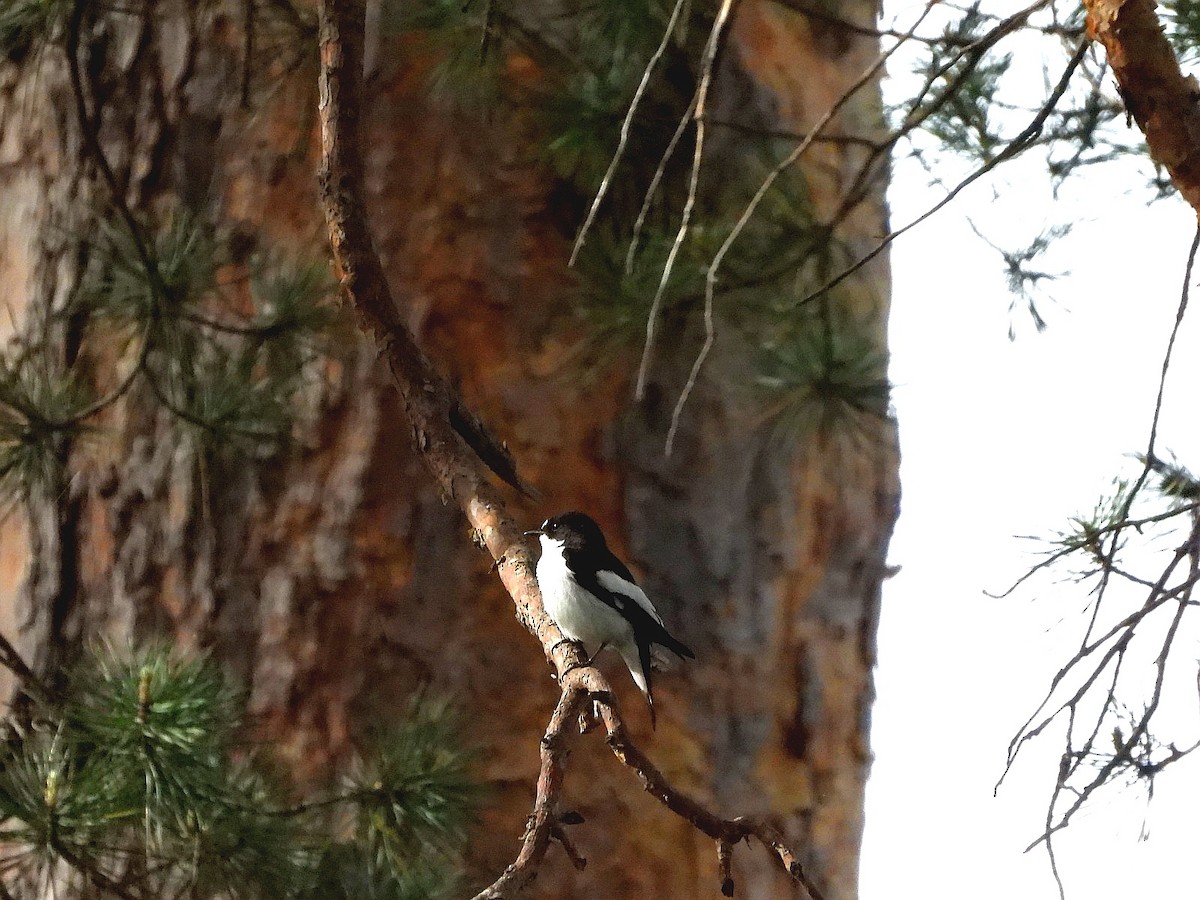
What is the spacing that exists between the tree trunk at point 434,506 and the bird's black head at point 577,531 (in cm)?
11

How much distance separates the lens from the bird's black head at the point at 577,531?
1.65m

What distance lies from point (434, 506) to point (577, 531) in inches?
8.7

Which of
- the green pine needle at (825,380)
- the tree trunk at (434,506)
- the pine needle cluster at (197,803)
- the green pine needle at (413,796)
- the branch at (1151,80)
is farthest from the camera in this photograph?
the tree trunk at (434,506)

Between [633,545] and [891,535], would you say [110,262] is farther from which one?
[891,535]

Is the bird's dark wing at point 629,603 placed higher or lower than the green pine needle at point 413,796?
higher

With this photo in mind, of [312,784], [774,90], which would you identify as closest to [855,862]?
[312,784]

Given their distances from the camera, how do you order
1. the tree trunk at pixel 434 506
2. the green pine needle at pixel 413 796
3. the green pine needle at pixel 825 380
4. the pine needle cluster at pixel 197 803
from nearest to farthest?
the pine needle cluster at pixel 197 803 < the green pine needle at pixel 413 796 < the green pine needle at pixel 825 380 < the tree trunk at pixel 434 506

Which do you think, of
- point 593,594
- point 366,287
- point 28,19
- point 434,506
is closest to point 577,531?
point 593,594

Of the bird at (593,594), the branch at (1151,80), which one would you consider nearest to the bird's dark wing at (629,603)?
the bird at (593,594)

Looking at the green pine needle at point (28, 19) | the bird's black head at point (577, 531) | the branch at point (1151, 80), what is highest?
the green pine needle at point (28, 19)

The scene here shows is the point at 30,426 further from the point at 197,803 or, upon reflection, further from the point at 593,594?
the point at 593,594

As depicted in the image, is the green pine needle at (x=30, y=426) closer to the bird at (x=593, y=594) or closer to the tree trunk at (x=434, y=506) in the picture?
the tree trunk at (x=434, y=506)

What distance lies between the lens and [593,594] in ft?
5.39

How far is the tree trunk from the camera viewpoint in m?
1.74
